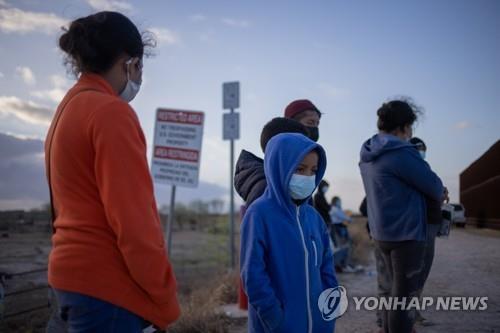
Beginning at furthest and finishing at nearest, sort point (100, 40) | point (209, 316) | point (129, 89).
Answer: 1. point (209, 316)
2. point (129, 89)
3. point (100, 40)

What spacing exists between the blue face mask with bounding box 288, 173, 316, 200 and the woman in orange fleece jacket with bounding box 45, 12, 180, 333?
94 cm

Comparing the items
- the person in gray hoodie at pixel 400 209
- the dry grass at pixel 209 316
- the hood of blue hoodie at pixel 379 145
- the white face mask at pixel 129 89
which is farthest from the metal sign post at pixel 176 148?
the white face mask at pixel 129 89

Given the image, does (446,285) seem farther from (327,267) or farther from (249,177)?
(249,177)

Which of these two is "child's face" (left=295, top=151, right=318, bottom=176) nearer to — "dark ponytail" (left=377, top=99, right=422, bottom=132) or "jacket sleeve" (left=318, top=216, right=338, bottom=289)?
"jacket sleeve" (left=318, top=216, right=338, bottom=289)

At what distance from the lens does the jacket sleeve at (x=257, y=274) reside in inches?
92.7

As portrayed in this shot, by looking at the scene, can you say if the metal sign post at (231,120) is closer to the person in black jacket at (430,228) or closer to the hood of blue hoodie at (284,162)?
the person in black jacket at (430,228)

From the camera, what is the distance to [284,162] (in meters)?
2.59

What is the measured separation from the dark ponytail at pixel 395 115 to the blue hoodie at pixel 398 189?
0.12 meters

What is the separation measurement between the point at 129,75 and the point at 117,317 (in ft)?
3.50

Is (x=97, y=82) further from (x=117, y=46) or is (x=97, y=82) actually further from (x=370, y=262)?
(x=370, y=262)

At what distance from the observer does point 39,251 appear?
8984 millimetres

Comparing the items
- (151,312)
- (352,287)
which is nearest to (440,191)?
(151,312)

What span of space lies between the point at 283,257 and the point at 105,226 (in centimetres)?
105
